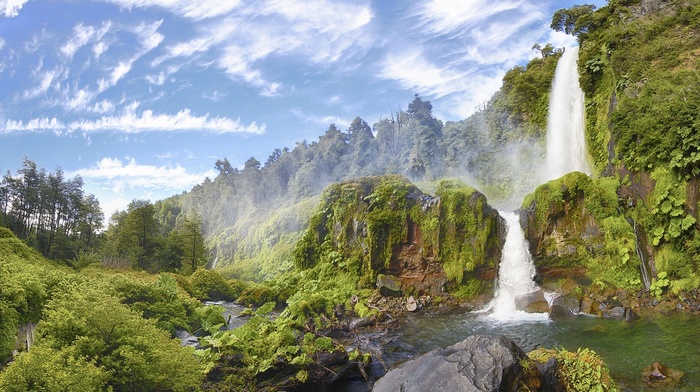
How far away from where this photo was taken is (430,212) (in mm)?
25500

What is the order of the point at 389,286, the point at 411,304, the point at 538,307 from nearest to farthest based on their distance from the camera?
1. the point at 538,307
2. the point at 411,304
3. the point at 389,286

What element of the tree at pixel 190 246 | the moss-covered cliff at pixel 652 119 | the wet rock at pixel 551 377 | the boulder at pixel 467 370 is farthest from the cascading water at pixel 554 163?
the tree at pixel 190 246

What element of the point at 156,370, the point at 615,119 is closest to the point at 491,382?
the point at 156,370

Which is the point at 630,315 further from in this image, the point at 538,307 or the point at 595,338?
the point at 538,307

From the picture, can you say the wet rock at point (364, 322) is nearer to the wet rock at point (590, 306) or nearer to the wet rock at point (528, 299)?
the wet rock at point (528, 299)

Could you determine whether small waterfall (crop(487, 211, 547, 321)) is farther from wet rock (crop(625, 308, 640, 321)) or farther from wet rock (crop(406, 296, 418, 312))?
wet rock (crop(625, 308, 640, 321))

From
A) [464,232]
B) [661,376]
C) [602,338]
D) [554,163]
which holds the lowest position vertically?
[602,338]

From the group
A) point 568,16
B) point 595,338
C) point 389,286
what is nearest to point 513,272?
point 389,286

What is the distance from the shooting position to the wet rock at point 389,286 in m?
23.8

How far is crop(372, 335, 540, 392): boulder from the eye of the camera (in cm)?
757

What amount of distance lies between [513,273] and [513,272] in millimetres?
55

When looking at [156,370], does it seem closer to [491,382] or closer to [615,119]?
[491,382]

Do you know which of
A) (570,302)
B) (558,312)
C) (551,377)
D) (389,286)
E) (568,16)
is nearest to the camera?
(551,377)

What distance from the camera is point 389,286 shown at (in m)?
24.0
